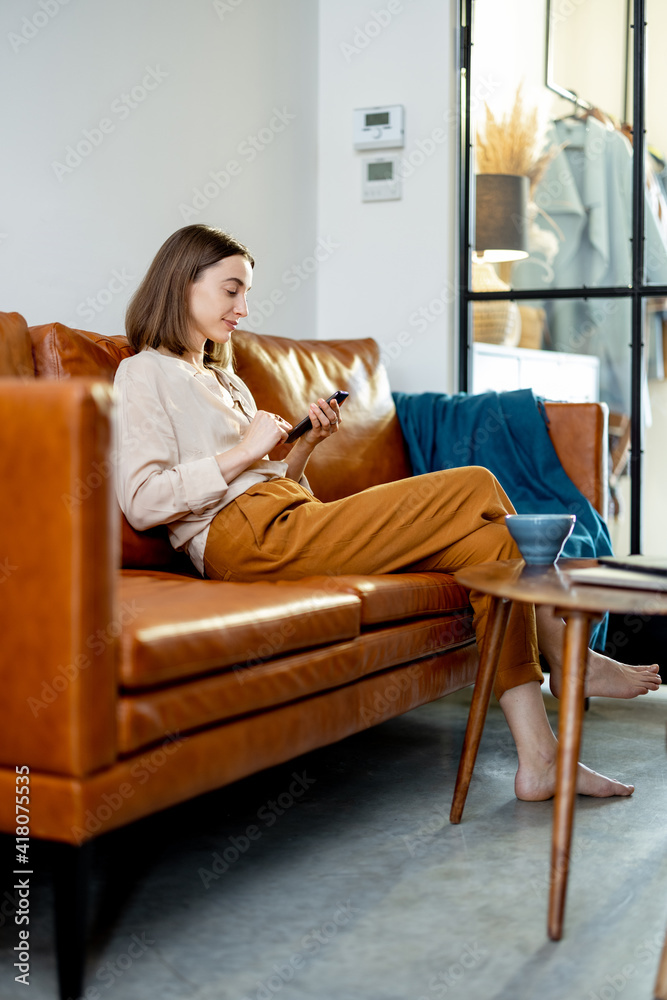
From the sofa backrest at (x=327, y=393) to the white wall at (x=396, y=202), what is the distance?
47cm

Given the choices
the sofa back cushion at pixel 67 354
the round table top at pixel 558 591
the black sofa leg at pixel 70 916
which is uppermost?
the sofa back cushion at pixel 67 354

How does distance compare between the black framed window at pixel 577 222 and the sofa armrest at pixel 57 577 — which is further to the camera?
the black framed window at pixel 577 222

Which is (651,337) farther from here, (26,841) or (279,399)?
(26,841)

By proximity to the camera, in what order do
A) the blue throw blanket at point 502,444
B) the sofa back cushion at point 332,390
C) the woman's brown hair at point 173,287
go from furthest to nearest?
1. the blue throw blanket at point 502,444
2. the sofa back cushion at point 332,390
3. the woman's brown hair at point 173,287

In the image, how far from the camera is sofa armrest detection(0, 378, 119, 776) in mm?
1191

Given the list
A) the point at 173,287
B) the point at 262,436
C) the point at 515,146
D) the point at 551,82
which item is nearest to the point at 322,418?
the point at 262,436

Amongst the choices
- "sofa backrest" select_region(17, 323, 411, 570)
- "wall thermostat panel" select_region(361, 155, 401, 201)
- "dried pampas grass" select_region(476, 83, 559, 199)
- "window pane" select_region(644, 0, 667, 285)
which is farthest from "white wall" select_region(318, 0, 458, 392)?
"window pane" select_region(644, 0, 667, 285)

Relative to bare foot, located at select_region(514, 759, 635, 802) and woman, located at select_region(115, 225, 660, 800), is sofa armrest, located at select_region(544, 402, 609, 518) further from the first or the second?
bare foot, located at select_region(514, 759, 635, 802)

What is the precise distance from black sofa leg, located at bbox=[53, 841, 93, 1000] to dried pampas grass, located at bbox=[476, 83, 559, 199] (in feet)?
9.81

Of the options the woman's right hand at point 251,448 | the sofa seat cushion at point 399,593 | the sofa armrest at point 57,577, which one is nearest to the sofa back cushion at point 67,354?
the woman's right hand at point 251,448

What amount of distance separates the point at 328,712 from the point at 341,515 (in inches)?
17.1

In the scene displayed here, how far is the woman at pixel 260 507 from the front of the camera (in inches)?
73.7

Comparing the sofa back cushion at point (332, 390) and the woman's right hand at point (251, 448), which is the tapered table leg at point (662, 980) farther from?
the sofa back cushion at point (332, 390)

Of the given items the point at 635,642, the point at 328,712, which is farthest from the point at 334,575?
the point at 635,642
